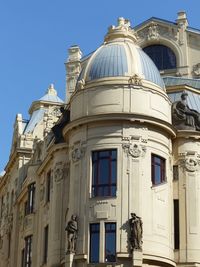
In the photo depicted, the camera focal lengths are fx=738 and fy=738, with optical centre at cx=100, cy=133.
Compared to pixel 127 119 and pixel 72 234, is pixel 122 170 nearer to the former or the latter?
pixel 127 119

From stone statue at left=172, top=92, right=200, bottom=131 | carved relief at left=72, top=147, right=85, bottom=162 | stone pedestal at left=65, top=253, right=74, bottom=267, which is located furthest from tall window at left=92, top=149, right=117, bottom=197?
stone statue at left=172, top=92, right=200, bottom=131

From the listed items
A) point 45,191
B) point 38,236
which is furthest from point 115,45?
point 38,236

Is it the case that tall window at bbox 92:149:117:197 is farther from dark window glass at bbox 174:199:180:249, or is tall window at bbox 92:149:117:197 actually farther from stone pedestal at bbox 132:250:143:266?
dark window glass at bbox 174:199:180:249

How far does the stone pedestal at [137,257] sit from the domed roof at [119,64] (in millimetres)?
10746

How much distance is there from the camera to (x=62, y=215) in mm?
46000

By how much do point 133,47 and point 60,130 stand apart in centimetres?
721

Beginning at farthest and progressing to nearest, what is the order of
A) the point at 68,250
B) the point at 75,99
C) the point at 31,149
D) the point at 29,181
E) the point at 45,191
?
1. the point at 31,149
2. the point at 29,181
3. the point at 45,191
4. the point at 75,99
5. the point at 68,250

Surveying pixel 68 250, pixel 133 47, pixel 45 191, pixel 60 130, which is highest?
pixel 133 47

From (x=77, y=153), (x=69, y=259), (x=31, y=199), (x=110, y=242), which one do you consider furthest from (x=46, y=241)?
(x=110, y=242)

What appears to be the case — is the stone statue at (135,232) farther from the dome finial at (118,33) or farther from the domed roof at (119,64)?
the dome finial at (118,33)

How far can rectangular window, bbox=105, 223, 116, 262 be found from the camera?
134ft

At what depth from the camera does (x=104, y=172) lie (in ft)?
141

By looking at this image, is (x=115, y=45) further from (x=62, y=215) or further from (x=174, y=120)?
(x=62, y=215)

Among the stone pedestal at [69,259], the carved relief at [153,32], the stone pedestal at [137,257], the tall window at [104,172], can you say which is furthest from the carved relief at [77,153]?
the carved relief at [153,32]
